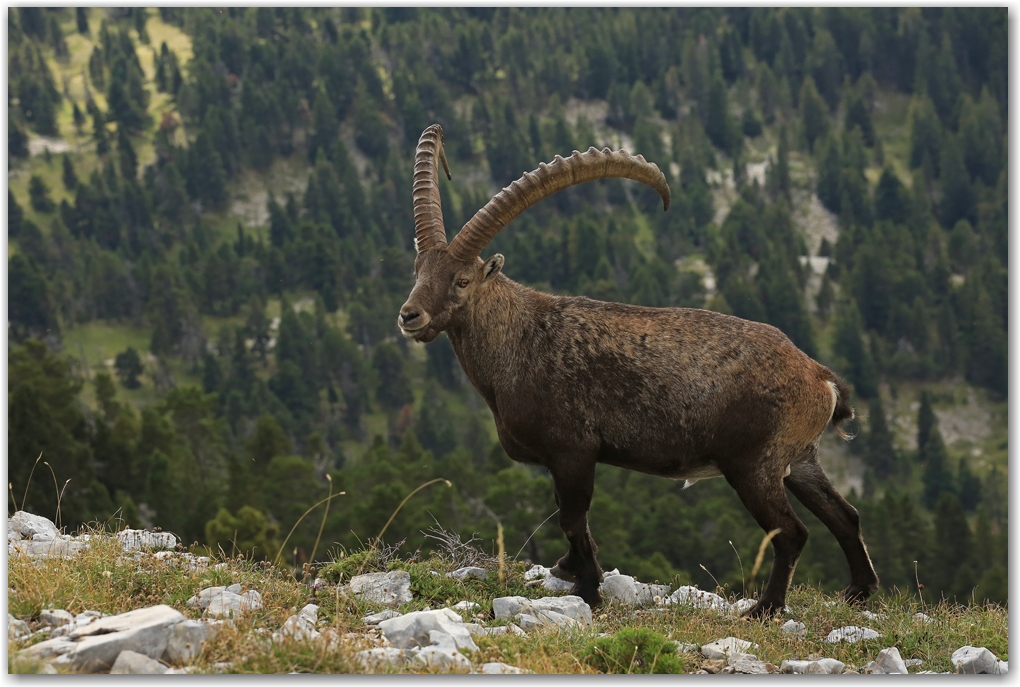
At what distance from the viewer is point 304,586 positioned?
12117 mm

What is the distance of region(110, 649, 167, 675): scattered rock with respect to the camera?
8.47 m

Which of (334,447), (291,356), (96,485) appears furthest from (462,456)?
(291,356)

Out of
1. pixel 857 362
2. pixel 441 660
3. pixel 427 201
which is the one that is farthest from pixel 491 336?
pixel 857 362

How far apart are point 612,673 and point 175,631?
153 inches

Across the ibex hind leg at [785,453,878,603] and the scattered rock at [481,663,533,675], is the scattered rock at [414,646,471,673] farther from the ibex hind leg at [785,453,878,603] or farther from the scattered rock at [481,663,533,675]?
the ibex hind leg at [785,453,878,603]

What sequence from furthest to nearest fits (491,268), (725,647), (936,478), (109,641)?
(936,478)
(491,268)
(725,647)
(109,641)

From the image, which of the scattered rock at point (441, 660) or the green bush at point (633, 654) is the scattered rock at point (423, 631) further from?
the green bush at point (633, 654)

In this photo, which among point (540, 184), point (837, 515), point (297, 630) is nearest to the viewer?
point (297, 630)

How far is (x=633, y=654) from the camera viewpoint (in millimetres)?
9664

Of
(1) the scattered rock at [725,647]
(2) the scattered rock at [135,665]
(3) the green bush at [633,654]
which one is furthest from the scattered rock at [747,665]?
(2) the scattered rock at [135,665]

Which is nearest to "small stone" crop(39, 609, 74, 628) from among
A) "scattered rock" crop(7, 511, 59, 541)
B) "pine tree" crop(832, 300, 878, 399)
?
"scattered rock" crop(7, 511, 59, 541)

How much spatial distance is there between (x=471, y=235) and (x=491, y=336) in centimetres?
136

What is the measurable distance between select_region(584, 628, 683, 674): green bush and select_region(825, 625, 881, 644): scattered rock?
10.3 ft

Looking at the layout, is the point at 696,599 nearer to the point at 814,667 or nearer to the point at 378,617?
the point at 814,667
